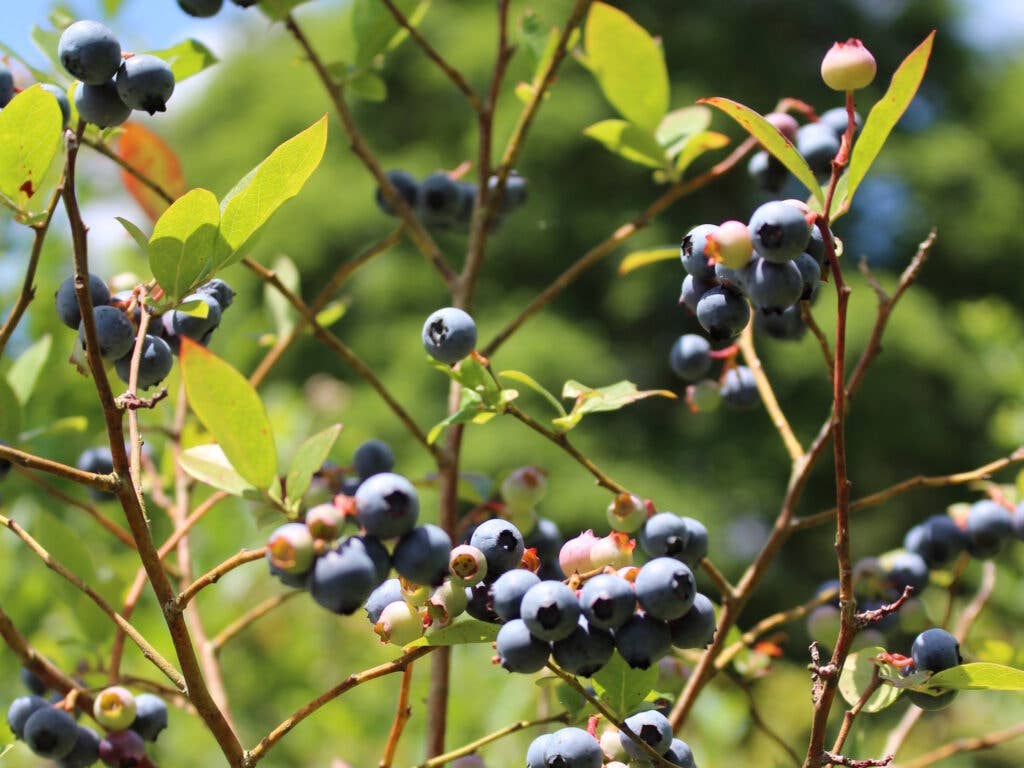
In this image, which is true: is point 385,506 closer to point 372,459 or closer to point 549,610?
point 549,610

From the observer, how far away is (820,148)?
0.84 metres

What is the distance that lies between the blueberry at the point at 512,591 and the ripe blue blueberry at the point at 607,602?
0.03m

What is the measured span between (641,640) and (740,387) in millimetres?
420

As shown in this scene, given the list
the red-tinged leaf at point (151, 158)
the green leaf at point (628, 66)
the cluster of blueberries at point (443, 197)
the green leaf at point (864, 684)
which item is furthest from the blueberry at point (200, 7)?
the green leaf at point (864, 684)

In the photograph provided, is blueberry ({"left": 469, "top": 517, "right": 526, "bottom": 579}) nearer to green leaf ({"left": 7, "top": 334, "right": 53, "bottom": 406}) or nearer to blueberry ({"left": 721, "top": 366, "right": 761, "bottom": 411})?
blueberry ({"left": 721, "top": 366, "right": 761, "bottom": 411})

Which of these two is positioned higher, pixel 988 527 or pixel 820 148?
pixel 820 148

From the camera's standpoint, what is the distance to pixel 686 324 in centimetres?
763

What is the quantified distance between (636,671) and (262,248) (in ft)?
26.9

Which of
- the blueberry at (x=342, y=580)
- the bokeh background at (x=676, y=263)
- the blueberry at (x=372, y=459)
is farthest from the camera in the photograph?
the bokeh background at (x=676, y=263)

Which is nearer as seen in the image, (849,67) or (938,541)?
(849,67)

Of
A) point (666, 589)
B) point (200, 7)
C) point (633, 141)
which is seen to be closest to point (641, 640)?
point (666, 589)

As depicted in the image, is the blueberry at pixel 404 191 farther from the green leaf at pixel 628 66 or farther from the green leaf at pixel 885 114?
the green leaf at pixel 885 114

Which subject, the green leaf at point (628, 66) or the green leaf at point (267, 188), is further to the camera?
the green leaf at point (628, 66)

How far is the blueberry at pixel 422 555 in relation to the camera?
0.51 meters
